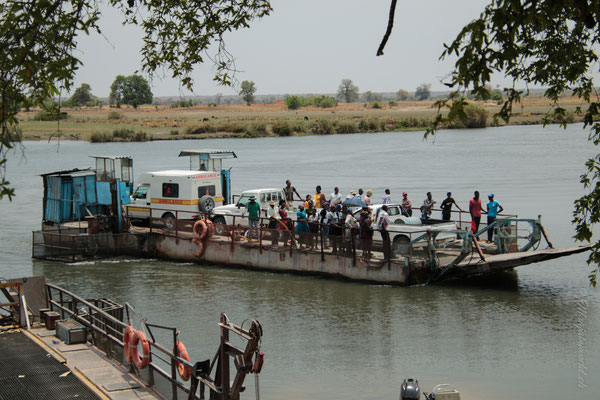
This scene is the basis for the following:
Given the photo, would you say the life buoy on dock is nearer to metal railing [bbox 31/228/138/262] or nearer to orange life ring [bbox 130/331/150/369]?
metal railing [bbox 31/228/138/262]

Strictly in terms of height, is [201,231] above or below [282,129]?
below

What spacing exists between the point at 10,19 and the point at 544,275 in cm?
2378

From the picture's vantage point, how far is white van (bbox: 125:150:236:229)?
104 feet

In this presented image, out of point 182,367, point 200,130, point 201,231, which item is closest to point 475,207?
point 201,231

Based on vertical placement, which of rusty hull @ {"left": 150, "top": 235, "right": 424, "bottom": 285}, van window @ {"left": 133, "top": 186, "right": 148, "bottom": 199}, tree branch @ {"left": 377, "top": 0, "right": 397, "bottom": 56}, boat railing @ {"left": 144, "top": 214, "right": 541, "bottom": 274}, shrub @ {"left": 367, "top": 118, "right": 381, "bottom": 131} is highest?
shrub @ {"left": 367, "top": 118, "right": 381, "bottom": 131}

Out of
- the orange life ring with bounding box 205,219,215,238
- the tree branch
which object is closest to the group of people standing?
the orange life ring with bounding box 205,219,215,238

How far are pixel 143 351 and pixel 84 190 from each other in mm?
22906

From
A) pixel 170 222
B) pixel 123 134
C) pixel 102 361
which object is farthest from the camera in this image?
pixel 123 134

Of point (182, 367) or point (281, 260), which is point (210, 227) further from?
point (182, 367)

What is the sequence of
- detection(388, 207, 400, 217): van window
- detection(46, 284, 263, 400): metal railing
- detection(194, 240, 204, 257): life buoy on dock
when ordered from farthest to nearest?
detection(194, 240, 204, 257): life buoy on dock, detection(388, 207, 400, 217): van window, detection(46, 284, 263, 400): metal railing

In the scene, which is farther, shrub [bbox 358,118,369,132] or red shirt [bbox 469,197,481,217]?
shrub [bbox 358,118,369,132]

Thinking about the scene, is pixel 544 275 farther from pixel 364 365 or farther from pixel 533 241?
pixel 364 365

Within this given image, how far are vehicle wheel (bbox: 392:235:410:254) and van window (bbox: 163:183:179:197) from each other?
10.3m

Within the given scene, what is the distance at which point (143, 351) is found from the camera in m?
12.9
